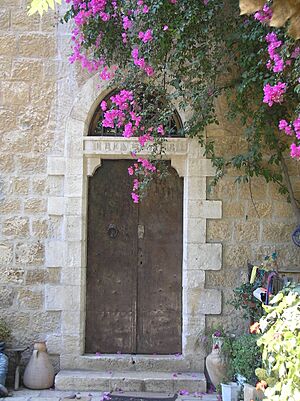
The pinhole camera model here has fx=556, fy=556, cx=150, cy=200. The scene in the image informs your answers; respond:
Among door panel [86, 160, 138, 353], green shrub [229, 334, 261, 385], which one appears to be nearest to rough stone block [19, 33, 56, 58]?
door panel [86, 160, 138, 353]

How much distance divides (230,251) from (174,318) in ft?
2.95

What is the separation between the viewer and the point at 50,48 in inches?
221

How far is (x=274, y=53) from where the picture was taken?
435 centimetres

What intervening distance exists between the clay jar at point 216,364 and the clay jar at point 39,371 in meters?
1.49

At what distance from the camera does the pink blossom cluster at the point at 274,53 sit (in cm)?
424

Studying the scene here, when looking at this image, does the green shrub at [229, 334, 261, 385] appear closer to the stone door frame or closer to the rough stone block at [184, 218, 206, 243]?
the stone door frame

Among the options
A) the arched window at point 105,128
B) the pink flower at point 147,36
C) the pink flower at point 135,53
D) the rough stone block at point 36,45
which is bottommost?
the arched window at point 105,128

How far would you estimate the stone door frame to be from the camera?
5426 mm

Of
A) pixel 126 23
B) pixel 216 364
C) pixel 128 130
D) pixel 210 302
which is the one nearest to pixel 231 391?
pixel 216 364

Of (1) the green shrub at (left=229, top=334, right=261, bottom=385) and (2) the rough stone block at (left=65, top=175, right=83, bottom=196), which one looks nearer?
(1) the green shrub at (left=229, top=334, right=261, bottom=385)

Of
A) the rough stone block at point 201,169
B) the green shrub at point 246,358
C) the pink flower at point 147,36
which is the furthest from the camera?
the rough stone block at point 201,169

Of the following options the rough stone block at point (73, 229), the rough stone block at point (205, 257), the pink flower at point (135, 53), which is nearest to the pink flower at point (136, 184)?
the rough stone block at point (73, 229)

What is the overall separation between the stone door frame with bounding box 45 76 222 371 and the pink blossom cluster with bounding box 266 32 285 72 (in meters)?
1.33

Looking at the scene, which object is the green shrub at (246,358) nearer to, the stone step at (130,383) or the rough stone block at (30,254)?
the stone step at (130,383)
